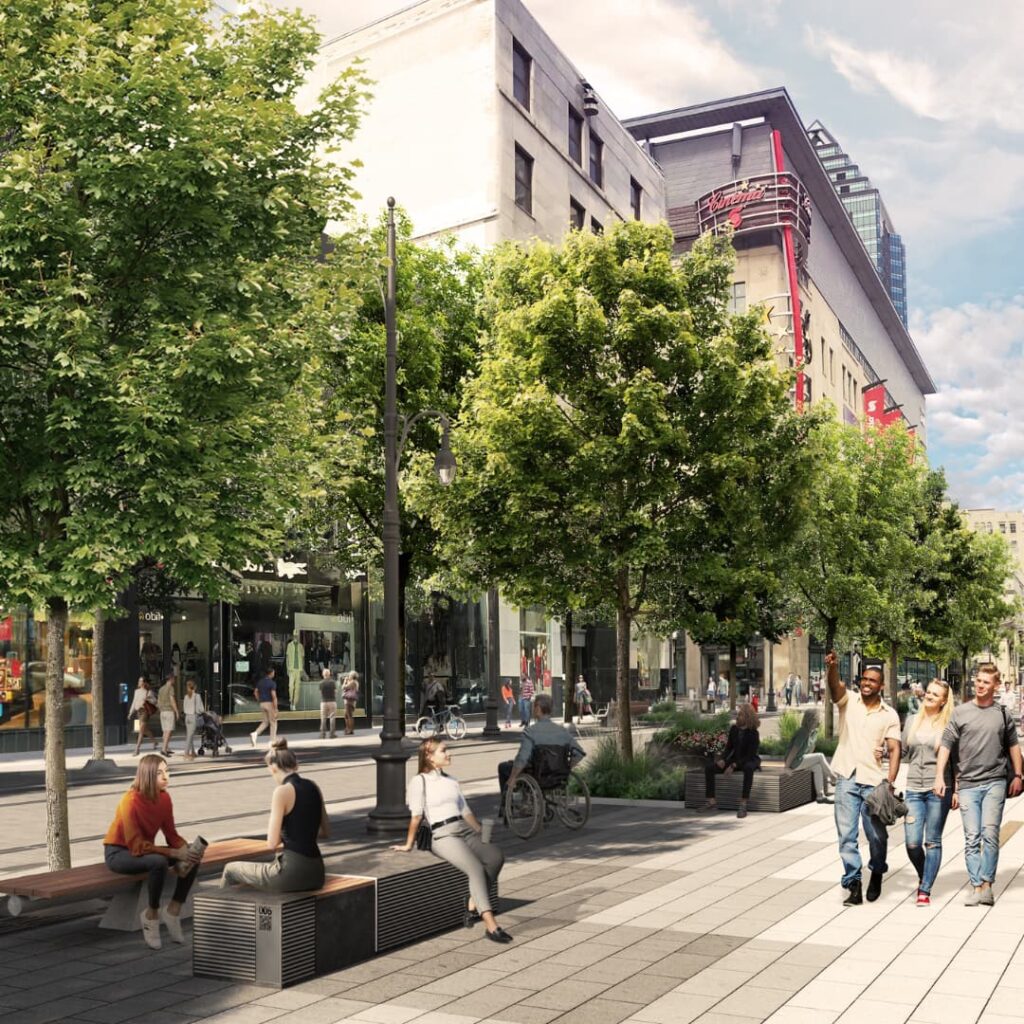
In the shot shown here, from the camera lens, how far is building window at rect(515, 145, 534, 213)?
4491 centimetres

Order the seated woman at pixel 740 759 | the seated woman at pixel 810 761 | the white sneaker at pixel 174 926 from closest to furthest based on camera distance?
the white sneaker at pixel 174 926 < the seated woman at pixel 740 759 < the seated woman at pixel 810 761

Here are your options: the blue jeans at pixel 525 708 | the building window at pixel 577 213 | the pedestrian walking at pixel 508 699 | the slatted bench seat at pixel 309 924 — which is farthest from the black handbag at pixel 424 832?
the building window at pixel 577 213

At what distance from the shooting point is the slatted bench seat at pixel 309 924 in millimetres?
7531

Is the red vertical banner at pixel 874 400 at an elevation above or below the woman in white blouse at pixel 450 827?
above

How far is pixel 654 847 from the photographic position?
1312cm

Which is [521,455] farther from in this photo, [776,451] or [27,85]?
[27,85]

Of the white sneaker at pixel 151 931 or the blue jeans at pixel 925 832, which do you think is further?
the blue jeans at pixel 925 832

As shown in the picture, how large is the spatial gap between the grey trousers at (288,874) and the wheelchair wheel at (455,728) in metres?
26.8

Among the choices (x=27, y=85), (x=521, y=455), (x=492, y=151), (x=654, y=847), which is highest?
(x=492, y=151)

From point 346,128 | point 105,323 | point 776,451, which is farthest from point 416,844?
point 776,451

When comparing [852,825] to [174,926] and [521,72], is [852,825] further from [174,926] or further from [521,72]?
[521,72]

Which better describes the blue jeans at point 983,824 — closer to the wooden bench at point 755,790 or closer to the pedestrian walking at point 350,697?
the wooden bench at point 755,790

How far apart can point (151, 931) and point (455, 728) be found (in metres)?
26.4

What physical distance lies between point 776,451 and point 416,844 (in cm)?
1122
